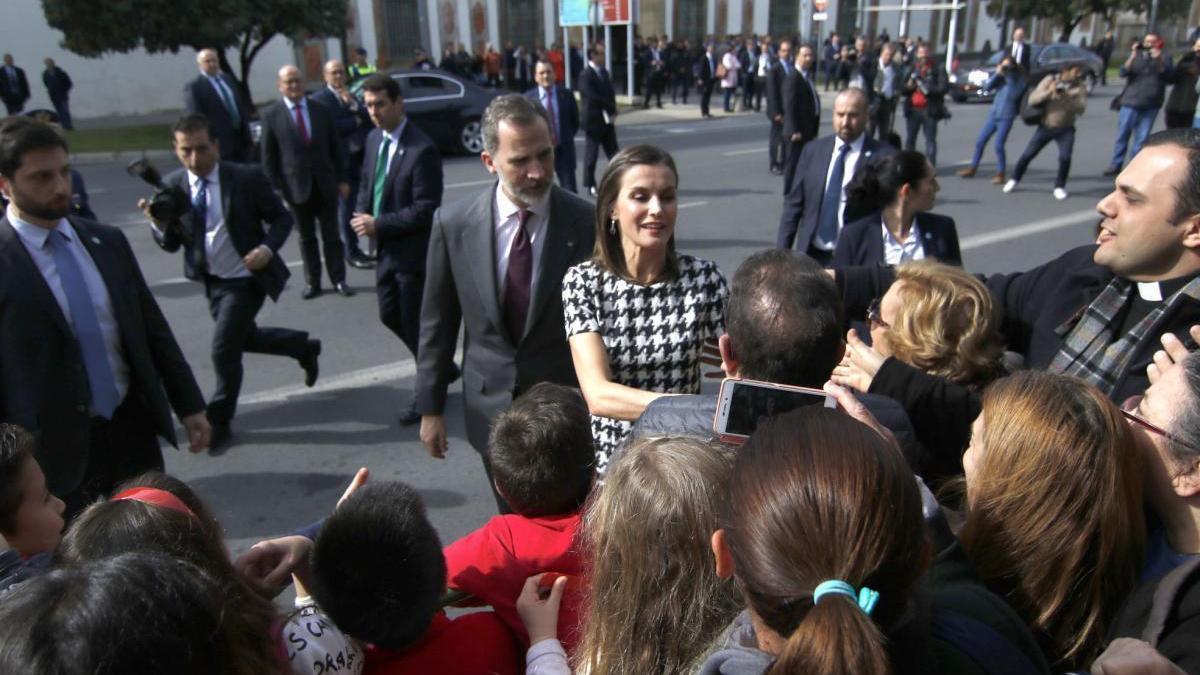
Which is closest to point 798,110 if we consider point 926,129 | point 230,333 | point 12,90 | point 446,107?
point 926,129

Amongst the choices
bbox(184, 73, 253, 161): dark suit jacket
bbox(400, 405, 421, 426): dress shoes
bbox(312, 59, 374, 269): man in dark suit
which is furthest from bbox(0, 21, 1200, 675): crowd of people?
bbox(184, 73, 253, 161): dark suit jacket

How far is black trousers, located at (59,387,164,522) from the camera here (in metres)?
3.09

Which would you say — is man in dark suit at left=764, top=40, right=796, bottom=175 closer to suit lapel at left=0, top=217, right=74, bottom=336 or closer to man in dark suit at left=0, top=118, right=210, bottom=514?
man in dark suit at left=0, top=118, right=210, bottom=514

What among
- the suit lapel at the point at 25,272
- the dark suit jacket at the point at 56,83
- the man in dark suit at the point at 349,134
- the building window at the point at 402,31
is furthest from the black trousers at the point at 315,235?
the building window at the point at 402,31

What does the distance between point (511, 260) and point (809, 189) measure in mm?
2756

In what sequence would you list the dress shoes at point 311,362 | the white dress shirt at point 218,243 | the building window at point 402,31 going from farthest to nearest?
the building window at point 402,31 → the dress shoes at point 311,362 → the white dress shirt at point 218,243

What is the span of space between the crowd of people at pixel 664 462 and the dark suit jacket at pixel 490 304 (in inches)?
0.5

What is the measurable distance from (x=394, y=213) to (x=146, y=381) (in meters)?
2.22

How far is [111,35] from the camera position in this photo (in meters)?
19.1

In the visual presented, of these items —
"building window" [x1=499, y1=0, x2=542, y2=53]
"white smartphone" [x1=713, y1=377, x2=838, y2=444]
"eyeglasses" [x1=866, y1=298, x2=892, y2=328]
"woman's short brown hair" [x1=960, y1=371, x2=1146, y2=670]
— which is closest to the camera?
"woman's short brown hair" [x1=960, y1=371, x2=1146, y2=670]

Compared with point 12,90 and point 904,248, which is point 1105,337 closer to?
point 904,248

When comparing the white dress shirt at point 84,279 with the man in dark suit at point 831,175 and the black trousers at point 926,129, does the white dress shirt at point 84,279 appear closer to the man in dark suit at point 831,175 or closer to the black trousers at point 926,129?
the man in dark suit at point 831,175

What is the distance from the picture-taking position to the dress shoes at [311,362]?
529 centimetres

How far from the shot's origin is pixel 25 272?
2.83 meters
